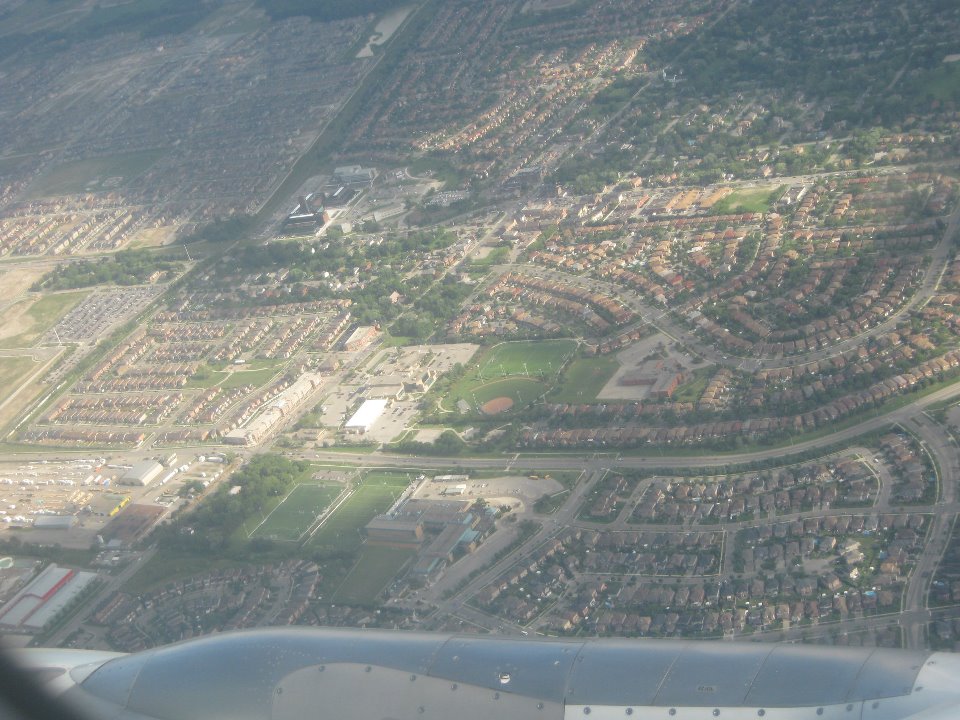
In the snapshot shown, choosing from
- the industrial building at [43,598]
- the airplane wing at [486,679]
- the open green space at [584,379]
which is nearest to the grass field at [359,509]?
the open green space at [584,379]

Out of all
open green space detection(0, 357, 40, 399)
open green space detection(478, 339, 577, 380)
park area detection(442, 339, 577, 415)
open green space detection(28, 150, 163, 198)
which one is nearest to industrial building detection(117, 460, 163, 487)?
park area detection(442, 339, 577, 415)

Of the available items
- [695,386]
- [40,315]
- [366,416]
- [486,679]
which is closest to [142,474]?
[366,416]

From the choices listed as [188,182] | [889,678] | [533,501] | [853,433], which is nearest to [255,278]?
[188,182]

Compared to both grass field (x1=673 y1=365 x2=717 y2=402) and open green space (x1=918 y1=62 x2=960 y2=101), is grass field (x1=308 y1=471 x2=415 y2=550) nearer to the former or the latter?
grass field (x1=673 y1=365 x2=717 y2=402)

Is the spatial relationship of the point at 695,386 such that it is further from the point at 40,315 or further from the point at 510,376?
the point at 40,315

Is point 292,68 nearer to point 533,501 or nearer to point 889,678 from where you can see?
point 533,501
